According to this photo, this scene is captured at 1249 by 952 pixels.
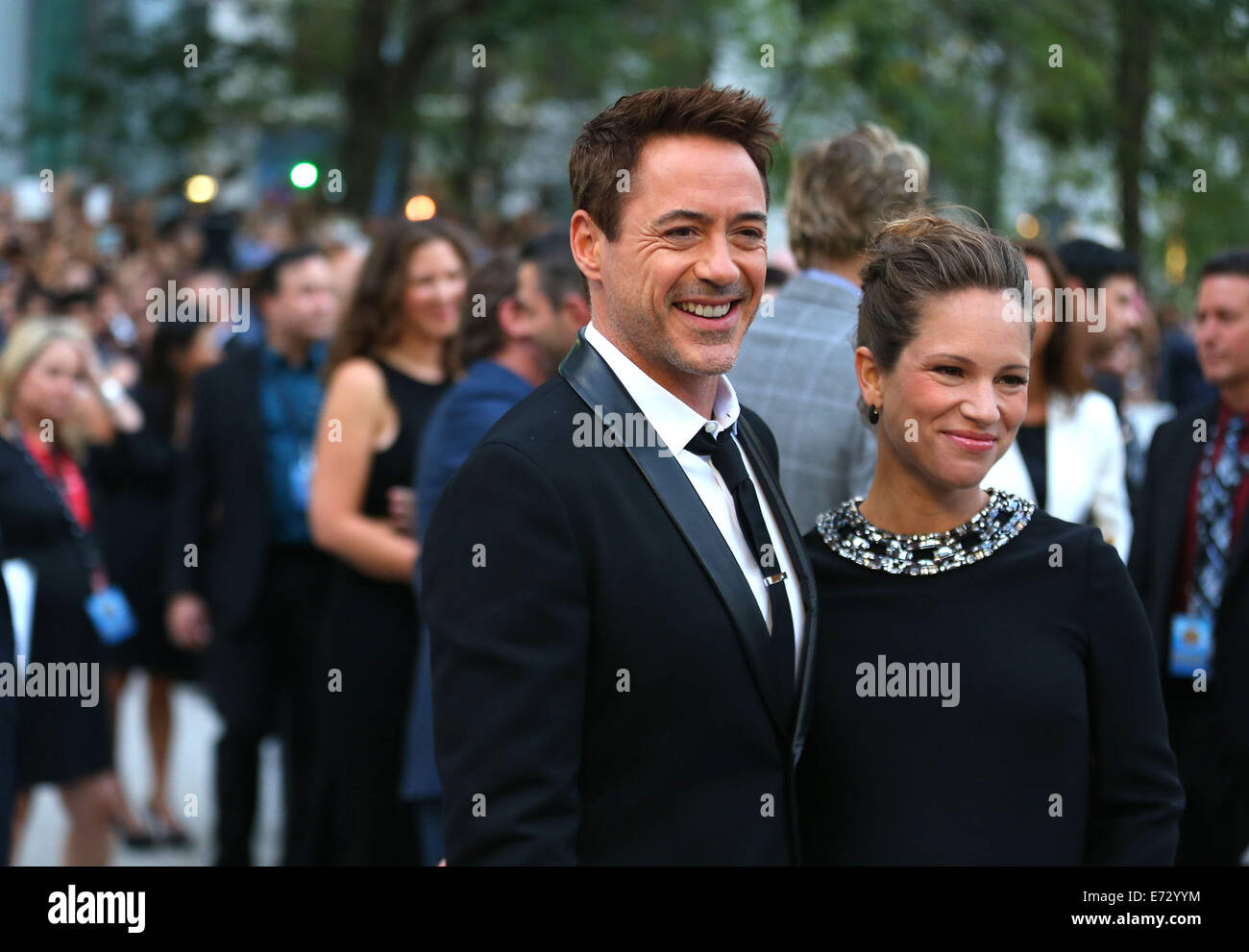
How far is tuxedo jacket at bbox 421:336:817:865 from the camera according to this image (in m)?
2.24

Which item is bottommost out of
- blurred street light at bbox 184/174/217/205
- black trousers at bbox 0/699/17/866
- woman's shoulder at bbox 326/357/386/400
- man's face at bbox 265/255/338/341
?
black trousers at bbox 0/699/17/866

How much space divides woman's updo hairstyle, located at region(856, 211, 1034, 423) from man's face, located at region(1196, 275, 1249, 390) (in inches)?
91.5

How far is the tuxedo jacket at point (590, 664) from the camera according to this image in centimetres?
224

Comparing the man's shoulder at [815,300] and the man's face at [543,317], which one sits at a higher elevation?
the man's face at [543,317]

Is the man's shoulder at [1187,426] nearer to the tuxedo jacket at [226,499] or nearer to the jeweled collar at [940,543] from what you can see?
the jeweled collar at [940,543]

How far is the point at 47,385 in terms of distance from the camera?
6.50 m

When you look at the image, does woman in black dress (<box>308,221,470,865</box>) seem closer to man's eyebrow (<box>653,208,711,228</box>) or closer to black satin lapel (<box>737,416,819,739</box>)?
black satin lapel (<box>737,416,819,739</box>)

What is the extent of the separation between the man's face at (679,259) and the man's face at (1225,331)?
286 centimetres

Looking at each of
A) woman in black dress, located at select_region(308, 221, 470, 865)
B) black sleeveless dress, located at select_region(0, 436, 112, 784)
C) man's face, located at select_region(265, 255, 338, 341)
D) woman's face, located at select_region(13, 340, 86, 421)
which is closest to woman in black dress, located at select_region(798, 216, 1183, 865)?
woman in black dress, located at select_region(308, 221, 470, 865)

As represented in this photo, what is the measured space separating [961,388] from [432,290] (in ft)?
10.4

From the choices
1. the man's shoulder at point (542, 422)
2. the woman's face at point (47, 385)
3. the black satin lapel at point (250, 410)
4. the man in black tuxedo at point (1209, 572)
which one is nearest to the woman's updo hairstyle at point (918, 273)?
the man's shoulder at point (542, 422)

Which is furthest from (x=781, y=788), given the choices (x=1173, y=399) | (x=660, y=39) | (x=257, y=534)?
(x=660, y=39)

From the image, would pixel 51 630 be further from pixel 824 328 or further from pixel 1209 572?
pixel 1209 572
